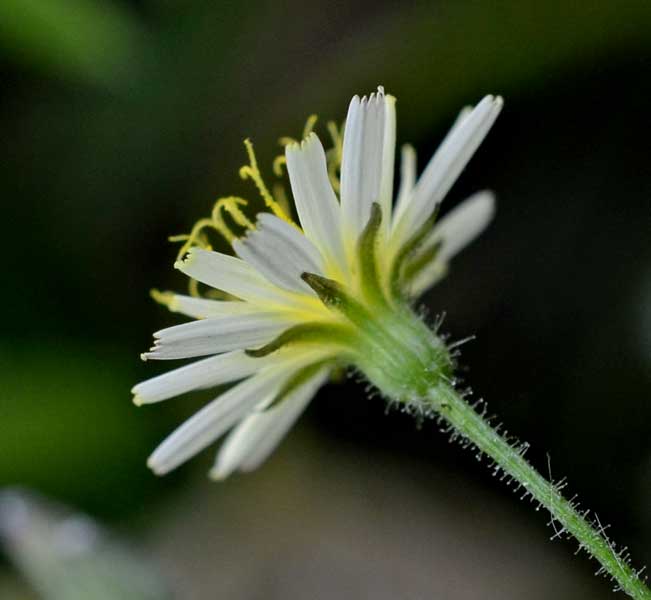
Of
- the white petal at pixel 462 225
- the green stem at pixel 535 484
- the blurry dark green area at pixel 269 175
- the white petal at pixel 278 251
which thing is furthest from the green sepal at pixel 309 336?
the blurry dark green area at pixel 269 175

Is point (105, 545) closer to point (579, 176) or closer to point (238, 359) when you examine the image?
point (238, 359)

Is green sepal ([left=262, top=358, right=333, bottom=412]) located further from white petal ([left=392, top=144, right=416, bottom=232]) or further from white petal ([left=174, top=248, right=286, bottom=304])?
white petal ([left=392, top=144, right=416, bottom=232])

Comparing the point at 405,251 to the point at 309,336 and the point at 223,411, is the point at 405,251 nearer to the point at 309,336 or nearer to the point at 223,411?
the point at 309,336

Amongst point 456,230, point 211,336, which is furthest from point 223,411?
point 456,230

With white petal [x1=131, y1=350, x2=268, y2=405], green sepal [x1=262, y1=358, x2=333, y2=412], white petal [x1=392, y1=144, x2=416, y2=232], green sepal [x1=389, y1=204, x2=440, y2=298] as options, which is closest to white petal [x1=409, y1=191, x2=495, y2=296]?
white petal [x1=392, y1=144, x2=416, y2=232]

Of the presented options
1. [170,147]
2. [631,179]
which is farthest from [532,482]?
[170,147]
